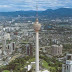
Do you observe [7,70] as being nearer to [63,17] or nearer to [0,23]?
[0,23]

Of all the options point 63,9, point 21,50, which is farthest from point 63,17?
point 21,50

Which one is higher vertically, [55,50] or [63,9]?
[63,9]

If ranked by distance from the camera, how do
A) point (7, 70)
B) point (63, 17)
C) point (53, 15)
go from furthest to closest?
1. point (63, 17)
2. point (53, 15)
3. point (7, 70)

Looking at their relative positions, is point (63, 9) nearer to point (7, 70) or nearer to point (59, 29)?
point (59, 29)

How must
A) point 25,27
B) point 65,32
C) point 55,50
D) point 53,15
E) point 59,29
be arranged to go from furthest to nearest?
point 53,15 < point 25,27 < point 59,29 < point 65,32 < point 55,50

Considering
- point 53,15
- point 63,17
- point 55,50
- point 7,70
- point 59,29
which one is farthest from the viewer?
point 63,17

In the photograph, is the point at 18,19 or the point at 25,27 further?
the point at 18,19

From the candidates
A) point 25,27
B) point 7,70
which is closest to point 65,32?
point 25,27

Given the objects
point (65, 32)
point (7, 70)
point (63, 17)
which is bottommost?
point (7, 70)

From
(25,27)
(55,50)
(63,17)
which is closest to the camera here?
(55,50)
